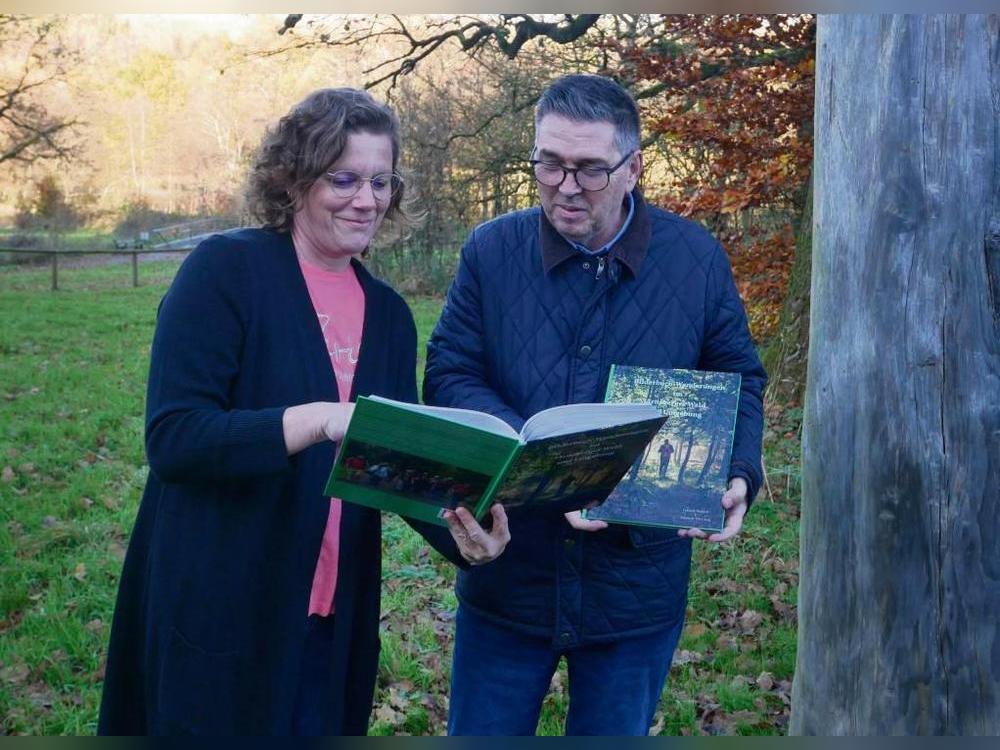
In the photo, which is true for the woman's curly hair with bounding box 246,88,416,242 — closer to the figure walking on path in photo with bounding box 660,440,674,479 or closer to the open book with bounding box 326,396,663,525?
the open book with bounding box 326,396,663,525

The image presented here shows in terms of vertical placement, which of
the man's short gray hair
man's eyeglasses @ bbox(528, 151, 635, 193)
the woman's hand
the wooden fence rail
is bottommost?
the woman's hand

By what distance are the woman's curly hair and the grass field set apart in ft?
7.87

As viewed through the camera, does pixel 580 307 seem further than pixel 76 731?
No

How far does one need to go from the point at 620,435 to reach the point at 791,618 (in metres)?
3.44

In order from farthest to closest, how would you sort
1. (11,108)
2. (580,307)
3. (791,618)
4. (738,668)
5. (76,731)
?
1. (11,108)
2. (791,618)
3. (738,668)
4. (76,731)
5. (580,307)

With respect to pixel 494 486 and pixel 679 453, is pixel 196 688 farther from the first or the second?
pixel 679 453

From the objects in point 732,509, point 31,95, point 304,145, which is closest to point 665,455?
point 732,509

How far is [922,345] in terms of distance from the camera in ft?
7.46

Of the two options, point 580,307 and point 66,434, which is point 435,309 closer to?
point 66,434

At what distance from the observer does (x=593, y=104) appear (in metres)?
2.34

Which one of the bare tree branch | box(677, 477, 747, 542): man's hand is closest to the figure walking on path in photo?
box(677, 477, 747, 542): man's hand

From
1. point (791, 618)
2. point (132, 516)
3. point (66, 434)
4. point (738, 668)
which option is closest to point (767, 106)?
point (791, 618)

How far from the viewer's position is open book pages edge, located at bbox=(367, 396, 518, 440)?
1824 mm

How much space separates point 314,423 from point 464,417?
31cm
